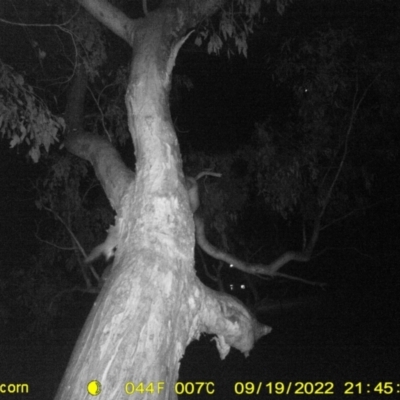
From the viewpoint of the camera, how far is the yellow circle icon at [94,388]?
2514 millimetres

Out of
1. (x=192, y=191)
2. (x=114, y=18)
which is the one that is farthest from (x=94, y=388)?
(x=114, y=18)

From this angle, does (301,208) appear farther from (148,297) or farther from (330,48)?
(148,297)

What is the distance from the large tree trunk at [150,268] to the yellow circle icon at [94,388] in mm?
19

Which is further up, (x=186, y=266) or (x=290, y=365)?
(x=290, y=365)

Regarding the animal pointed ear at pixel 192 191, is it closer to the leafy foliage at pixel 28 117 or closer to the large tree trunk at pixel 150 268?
the large tree trunk at pixel 150 268

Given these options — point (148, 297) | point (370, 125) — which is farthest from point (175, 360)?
point (370, 125)

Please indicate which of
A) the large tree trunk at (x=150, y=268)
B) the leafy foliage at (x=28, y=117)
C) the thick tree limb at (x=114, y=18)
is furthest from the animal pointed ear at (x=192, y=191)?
the leafy foliage at (x=28, y=117)

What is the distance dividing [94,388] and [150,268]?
2.11ft

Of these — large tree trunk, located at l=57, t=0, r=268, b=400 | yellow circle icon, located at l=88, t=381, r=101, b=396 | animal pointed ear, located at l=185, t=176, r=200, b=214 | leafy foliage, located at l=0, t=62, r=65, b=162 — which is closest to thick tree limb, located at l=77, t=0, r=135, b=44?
large tree trunk, located at l=57, t=0, r=268, b=400

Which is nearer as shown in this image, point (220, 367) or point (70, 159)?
point (70, 159)

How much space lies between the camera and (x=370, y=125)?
9703 mm

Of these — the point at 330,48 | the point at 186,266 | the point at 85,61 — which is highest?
the point at 330,48

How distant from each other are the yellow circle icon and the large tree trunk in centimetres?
2

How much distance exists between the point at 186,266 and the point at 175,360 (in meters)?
0.48
